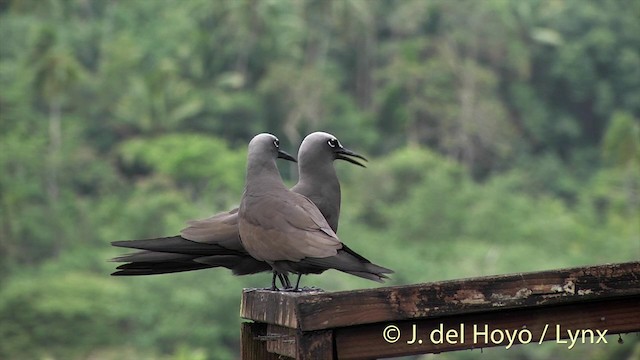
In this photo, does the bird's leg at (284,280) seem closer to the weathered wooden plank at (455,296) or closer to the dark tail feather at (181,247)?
the dark tail feather at (181,247)

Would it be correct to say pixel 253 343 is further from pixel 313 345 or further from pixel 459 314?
pixel 459 314

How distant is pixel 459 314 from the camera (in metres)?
2.04

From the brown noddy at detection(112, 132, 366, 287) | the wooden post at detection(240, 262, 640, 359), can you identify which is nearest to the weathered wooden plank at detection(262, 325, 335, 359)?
the wooden post at detection(240, 262, 640, 359)

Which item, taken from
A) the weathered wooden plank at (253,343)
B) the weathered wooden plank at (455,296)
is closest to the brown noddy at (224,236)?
the weathered wooden plank at (253,343)

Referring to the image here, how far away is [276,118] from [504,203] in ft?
18.7

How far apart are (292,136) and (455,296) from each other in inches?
1159

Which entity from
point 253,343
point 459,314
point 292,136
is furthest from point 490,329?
point 292,136

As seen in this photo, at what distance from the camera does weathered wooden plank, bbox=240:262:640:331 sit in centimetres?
200

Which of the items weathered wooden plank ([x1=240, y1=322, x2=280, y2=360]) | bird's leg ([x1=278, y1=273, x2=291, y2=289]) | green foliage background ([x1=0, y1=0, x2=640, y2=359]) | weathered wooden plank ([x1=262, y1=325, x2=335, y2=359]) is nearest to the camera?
weathered wooden plank ([x1=262, y1=325, x2=335, y2=359])

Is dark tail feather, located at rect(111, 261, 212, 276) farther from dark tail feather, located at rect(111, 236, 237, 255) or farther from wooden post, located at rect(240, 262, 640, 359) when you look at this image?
wooden post, located at rect(240, 262, 640, 359)

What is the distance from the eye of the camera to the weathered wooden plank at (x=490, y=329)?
6.68ft

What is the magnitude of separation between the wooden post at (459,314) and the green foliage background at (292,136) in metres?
21.7

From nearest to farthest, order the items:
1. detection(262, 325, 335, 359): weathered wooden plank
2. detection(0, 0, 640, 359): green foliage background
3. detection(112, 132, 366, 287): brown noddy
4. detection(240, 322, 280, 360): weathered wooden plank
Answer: detection(262, 325, 335, 359): weathered wooden plank < detection(240, 322, 280, 360): weathered wooden plank < detection(112, 132, 366, 287): brown noddy < detection(0, 0, 640, 359): green foliage background

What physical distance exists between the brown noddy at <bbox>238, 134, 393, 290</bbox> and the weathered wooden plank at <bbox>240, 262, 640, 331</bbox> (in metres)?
0.21
